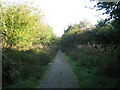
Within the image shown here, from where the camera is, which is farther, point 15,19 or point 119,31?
point 15,19

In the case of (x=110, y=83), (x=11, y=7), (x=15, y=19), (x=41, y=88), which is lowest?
(x=41, y=88)

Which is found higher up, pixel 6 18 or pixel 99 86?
pixel 6 18

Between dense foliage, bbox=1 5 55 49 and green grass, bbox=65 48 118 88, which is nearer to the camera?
green grass, bbox=65 48 118 88

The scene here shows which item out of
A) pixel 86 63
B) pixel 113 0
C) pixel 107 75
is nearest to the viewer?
pixel 107 75

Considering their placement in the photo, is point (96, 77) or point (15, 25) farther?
point (15, 25)

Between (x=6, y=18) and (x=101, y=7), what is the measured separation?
26.2 ft

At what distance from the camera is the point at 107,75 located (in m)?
5.84

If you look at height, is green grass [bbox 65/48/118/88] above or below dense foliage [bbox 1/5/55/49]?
below

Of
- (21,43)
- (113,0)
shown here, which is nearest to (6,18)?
(21,43)

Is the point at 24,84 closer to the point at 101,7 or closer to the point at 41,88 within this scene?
the point at 41,88

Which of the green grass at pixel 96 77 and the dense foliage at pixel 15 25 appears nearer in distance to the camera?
the green grass at pixel 96 77

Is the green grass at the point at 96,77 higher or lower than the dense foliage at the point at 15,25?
lower

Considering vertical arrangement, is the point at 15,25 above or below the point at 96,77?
above

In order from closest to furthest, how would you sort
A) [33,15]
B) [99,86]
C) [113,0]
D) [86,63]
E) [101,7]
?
[99,86]
[113,0]
[101,7]
[86,63]
[33,15]
